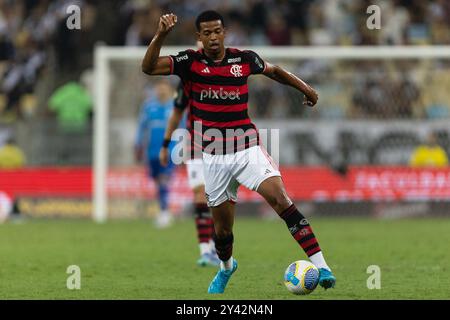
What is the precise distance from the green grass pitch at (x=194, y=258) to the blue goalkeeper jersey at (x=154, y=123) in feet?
4.45

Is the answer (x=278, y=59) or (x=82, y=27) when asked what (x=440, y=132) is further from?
(x=82, y=27)

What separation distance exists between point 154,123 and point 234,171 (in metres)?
8.76

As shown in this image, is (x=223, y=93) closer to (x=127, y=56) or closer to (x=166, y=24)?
(x=166, y=24)

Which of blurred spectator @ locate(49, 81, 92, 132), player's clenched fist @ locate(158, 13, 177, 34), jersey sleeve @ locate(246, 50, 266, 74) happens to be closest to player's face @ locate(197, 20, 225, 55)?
jersey sleeve @ locate(246, 50, 266, 74)

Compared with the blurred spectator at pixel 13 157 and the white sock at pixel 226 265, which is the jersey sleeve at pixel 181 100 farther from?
the blurred spectator at pixel 13 157

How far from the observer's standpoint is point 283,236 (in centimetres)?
1589

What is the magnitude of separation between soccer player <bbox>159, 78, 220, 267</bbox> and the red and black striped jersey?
2.23 meters

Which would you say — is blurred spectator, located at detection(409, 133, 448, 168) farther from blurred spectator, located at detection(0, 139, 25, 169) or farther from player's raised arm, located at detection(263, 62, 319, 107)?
player's raised arm, located at detection(263, 62, 319, 107)

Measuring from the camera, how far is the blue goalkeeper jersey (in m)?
17.7

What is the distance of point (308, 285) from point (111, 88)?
39.6 ft

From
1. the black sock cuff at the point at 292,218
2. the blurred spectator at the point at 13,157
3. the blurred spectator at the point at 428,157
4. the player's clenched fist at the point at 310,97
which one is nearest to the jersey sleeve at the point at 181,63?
the player's clenched fist at the point at 310,97

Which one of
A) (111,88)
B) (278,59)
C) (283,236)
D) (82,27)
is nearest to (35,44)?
(82,27)

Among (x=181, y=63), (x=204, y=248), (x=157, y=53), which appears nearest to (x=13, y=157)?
(x=204, y=248)

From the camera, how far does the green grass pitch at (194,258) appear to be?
30.5ft
